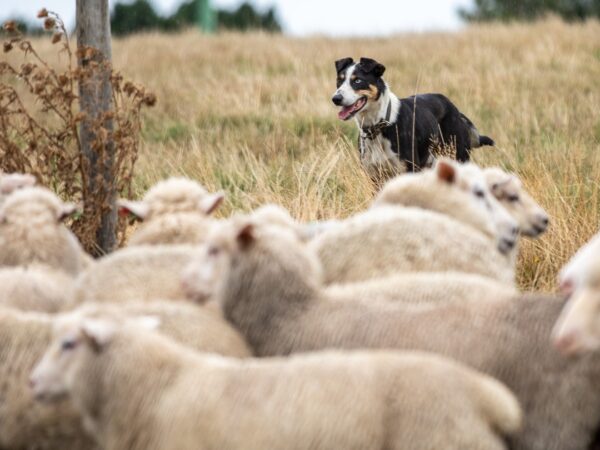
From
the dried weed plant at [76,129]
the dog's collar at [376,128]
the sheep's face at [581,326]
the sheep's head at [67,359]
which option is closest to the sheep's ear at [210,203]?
the dried weed plant at [76,129]

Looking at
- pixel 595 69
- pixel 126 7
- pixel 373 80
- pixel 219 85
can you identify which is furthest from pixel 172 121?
pixel 126 7

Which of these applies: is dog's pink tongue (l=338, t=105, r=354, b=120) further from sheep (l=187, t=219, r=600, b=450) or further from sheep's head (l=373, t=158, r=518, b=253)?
sheep (l=187, t=219, r=600, b=450)

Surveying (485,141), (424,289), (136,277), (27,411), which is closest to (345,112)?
(485,141)

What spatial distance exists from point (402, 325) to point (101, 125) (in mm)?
2757

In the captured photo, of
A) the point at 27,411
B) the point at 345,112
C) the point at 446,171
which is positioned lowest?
the point at 345,112

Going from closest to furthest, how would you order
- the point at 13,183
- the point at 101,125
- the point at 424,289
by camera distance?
1. the point at 424,289
2. the point at 13,183
3. the point at 101,125

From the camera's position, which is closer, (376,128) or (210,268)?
(210,268)

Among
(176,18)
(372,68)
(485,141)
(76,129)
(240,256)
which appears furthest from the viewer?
(176,18)

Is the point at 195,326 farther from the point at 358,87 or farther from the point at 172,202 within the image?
the point at 358,87

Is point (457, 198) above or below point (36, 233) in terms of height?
above

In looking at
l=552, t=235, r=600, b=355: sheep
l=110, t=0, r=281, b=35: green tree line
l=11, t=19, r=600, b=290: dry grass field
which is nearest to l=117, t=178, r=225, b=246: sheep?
l=11, t=19, r=600, b=290: dry grass field

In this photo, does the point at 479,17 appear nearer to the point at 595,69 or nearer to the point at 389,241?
the point at 595,69

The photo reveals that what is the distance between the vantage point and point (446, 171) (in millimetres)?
4836

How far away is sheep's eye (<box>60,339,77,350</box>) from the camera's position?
3.38 metres
